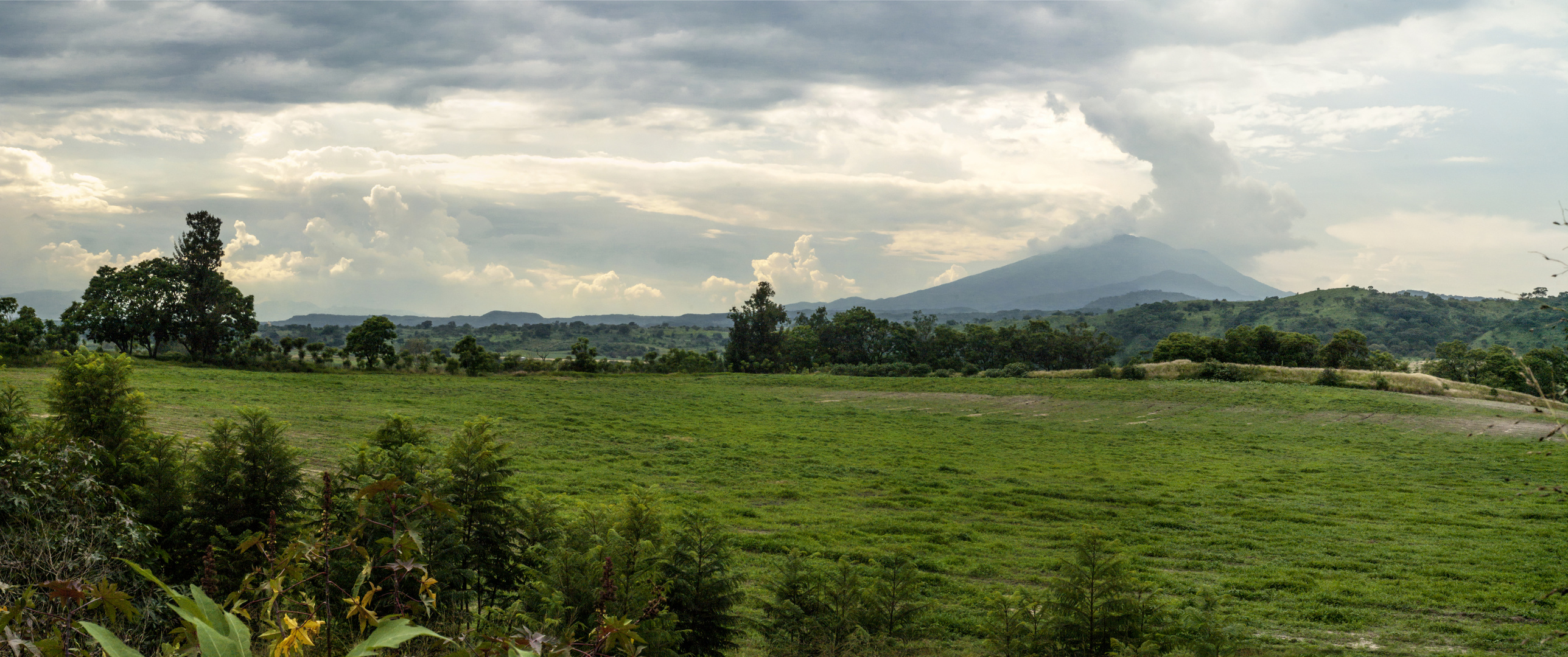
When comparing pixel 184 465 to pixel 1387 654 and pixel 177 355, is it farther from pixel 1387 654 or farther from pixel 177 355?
→ pixel 177 355

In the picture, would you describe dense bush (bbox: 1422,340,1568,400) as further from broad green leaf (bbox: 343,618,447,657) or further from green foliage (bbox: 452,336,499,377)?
green foliage (bbox: 452,336,499,377)

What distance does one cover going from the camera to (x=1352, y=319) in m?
155

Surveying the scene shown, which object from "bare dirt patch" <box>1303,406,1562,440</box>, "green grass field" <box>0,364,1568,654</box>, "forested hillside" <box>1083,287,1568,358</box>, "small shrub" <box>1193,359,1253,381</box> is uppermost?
"forested hillside" <box>1083,287,1568,358</box>

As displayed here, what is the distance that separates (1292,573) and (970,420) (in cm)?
2943

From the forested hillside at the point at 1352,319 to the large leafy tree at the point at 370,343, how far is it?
118 metres

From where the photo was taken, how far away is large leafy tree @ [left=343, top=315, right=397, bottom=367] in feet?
197

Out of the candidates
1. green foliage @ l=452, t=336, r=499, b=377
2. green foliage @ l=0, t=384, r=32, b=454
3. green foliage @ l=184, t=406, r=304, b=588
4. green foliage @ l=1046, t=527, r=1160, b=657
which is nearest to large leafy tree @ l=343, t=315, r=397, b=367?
green foliage @ l=452, t=336, r=499, b=377

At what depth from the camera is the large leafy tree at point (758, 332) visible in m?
90.8

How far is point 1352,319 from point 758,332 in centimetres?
13426

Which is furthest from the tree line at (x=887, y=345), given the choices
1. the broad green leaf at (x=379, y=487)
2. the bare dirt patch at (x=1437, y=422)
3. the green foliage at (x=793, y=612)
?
the broad green leaf at (x=379, y=487)

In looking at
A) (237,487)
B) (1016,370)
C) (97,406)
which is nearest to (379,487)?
(237,487)

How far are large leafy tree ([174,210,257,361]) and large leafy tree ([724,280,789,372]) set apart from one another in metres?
47.4

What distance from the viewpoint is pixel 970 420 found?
145 ft

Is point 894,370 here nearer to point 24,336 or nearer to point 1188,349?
point 1188,349
